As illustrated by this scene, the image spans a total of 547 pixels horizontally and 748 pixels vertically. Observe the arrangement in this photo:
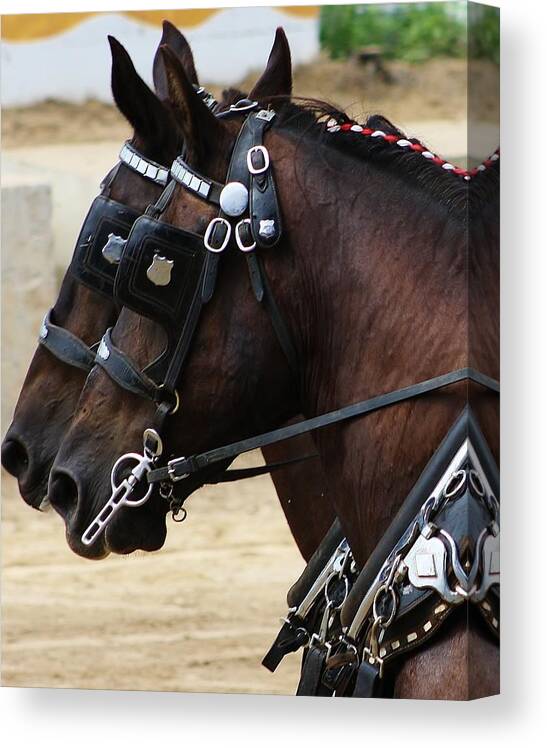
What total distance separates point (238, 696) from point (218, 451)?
0.68 m

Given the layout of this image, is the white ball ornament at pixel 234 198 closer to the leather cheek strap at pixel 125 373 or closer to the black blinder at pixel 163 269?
the black blinder at pixel 163 269

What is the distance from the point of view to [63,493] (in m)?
1.99

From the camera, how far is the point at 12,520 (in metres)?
5.56

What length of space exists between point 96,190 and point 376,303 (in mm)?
4003

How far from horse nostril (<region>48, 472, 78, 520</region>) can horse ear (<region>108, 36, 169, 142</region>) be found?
0.52 meters

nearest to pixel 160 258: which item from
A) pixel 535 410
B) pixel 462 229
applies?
pixel 462 229

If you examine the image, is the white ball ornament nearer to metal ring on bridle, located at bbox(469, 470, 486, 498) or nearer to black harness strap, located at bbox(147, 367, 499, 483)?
black harness strap, located at bbox(147, 367, 499, 483)

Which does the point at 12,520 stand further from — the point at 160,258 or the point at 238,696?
the point at 160,258

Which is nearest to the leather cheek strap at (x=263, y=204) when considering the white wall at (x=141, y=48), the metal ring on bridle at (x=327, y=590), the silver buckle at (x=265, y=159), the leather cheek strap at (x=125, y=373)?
the silver buckle at (x=265, y=159)

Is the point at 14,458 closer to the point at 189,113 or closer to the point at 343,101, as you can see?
the point at 189,113

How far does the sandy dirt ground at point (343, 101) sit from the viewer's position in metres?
4.98

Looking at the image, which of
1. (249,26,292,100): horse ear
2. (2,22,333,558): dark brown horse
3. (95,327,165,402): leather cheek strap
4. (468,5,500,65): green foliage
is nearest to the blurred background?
(468,5,500,65): green foliage

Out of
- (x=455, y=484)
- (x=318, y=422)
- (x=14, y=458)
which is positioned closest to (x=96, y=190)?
(x=14, y=458)

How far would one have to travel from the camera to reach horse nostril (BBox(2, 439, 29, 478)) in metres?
2.31
